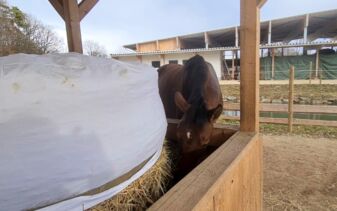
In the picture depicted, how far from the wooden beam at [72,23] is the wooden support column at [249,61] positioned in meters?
1.68

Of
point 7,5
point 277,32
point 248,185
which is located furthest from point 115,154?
point 277,32

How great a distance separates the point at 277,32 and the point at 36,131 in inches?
938

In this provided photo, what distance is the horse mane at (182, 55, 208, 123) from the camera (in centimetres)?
207

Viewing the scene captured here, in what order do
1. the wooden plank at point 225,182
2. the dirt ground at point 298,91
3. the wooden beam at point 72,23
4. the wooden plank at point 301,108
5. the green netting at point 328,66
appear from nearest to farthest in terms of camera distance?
the wooden plank at point 225,182 < the wooden beam at point 72,23 < the wooden plank at point 301,108 < the dirt ground at point 298,91 < the green netting at point 328,66

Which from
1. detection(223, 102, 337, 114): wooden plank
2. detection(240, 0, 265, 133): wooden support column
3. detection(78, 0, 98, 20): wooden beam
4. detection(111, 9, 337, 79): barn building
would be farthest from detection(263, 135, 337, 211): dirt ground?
detection(111, 9, 337, 79): barn building

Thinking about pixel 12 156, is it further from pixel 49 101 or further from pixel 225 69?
pixel 225 69

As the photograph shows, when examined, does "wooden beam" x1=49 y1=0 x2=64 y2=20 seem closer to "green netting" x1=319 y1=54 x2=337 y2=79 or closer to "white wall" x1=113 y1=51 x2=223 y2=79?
"white wall" x1=113 y1=51 x2=223 y2=79

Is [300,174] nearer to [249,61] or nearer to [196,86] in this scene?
[196,86]

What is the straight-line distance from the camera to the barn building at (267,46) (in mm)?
17000

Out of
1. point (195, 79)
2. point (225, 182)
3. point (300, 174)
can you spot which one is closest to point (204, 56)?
point (300, 174)

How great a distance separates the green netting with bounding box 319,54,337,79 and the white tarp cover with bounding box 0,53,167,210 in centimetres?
1864

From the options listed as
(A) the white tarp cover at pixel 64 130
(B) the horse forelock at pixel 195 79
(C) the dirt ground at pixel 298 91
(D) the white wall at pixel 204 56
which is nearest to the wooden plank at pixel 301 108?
(B) the horse forelock at pixel 195 79

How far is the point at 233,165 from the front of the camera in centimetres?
126

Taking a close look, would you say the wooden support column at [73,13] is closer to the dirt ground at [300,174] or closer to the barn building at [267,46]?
the dirt ground at [300,174]
